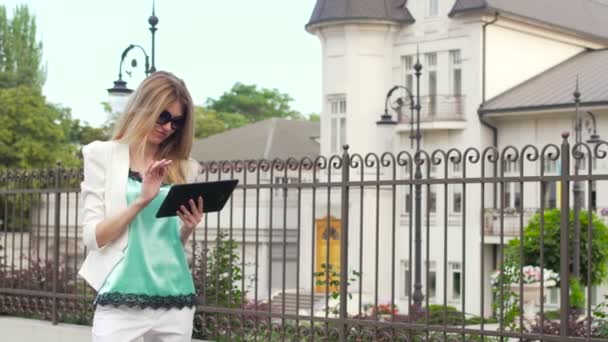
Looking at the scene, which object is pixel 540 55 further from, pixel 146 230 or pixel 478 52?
pixel 146 230

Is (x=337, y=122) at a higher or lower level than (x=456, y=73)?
lower

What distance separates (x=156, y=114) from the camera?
15.5 ft

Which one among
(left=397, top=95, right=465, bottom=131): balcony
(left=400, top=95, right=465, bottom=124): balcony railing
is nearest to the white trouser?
(left=397, top=95, right=465, bottom=131): balcony

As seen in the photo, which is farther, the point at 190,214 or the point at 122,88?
the point at 122,88

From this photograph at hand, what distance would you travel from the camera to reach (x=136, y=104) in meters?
4.78

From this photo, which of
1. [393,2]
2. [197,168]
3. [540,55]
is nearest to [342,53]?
[393,2]

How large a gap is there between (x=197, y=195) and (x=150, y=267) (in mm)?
324

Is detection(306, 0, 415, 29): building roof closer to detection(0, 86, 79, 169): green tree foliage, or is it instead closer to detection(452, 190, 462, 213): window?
detection(452, 190, 462, 213): window

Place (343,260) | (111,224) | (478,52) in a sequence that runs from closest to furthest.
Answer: (111,224)
(343,260)
(478,52)

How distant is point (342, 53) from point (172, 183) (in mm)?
40371

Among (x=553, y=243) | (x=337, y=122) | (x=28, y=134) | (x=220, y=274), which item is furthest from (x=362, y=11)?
(x=220, y=274)

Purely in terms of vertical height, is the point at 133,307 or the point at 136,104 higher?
the point at 136,104

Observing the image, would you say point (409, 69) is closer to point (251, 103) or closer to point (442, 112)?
point (442, 112)

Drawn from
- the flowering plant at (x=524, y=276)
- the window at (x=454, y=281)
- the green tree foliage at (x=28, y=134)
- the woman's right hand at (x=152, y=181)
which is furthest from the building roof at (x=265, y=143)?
the woman's right hand at (x=152, y=181)
